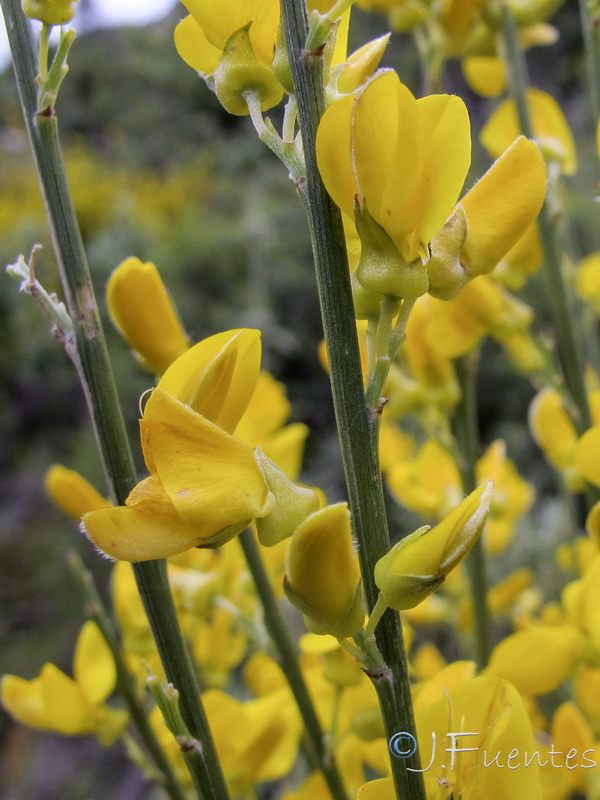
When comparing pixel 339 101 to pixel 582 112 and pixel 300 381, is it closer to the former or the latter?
pixel 300 381

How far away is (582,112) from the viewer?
4.11 meters

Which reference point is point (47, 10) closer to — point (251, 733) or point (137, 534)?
point (137, 534)

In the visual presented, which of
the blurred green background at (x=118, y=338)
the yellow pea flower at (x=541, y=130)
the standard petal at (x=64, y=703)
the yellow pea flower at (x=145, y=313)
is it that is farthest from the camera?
the blurred green background at (x=118, y=338)

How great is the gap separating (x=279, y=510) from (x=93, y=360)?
0.35 ft

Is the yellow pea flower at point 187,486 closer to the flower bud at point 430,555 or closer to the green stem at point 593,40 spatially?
the flower bud at point 430,555

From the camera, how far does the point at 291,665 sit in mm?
402

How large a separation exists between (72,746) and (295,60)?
182cm

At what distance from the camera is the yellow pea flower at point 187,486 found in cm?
23

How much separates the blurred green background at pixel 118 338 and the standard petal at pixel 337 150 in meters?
0.50

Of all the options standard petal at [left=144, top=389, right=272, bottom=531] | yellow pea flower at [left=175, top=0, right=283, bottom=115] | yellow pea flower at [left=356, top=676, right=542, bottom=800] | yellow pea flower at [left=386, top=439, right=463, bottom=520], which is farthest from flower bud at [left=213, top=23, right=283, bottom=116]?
yellow pea flower at [left=386, top=439, right=463, bottom=520]

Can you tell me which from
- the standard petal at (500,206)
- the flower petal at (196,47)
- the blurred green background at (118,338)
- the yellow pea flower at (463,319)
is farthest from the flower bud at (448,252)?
the blurred green background at (118,338)

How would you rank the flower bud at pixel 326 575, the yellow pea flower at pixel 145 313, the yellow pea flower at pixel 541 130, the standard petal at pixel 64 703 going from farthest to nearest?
the yellow pea flower at pixel 541 130 → the standard petal at pixel 64 703 → the yellow pea flower at pixel 145 313 → the flower bud at pixel 326 575

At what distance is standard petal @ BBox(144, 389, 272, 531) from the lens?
233 mm

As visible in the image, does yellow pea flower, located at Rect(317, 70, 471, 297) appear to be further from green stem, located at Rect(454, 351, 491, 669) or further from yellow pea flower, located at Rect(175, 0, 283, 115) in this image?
green stem, located at Rect(454, 351, 491, 669)
